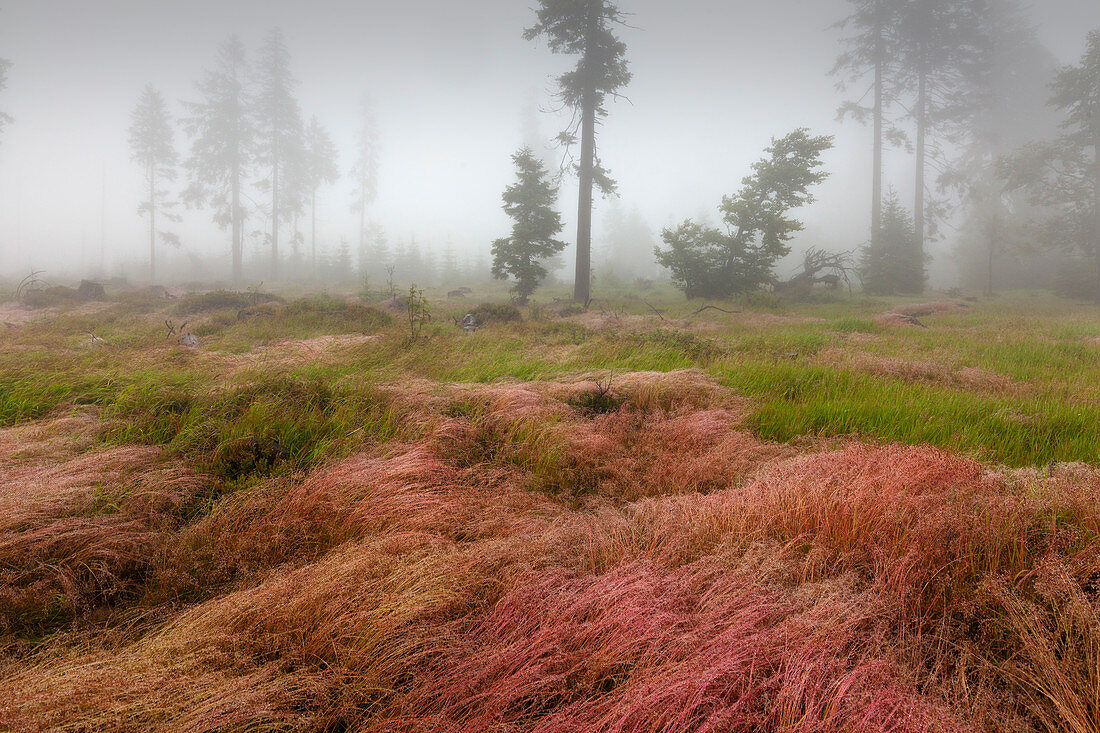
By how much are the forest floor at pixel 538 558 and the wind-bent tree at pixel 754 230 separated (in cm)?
1267

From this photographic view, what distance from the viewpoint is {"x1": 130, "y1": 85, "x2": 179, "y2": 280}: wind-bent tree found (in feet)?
104

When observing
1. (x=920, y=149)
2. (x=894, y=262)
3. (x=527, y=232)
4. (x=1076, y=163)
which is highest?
(x=920, y=149)

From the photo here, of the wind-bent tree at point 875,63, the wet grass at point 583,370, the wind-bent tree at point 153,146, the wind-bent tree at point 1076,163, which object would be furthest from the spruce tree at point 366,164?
the wind-bent tree at point 1076,163

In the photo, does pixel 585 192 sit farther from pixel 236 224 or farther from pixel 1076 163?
pixel 236 224

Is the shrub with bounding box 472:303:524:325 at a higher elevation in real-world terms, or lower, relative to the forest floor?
higher

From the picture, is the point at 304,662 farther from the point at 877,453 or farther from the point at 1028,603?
the point at 877,453

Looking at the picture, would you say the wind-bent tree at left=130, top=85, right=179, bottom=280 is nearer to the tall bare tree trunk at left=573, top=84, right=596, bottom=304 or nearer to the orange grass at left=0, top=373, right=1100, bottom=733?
the tall bare tree trunk at left=573, top=84, right=596, bottom=304

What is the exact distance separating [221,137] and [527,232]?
1095 inches

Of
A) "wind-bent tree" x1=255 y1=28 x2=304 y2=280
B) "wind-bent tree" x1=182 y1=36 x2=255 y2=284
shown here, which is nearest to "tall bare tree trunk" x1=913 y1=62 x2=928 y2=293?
"wind-bent tree" x1=255 y1=28 x2=304 y2=280

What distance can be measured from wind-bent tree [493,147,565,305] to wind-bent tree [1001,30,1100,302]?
22284mm

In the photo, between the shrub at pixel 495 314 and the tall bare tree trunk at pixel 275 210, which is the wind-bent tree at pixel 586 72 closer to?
the shrub at pixel 495 314

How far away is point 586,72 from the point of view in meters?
16.5

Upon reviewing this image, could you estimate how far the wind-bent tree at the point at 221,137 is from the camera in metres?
30.4

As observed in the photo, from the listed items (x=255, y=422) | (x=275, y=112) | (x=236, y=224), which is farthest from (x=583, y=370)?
(x=275, y=112)
